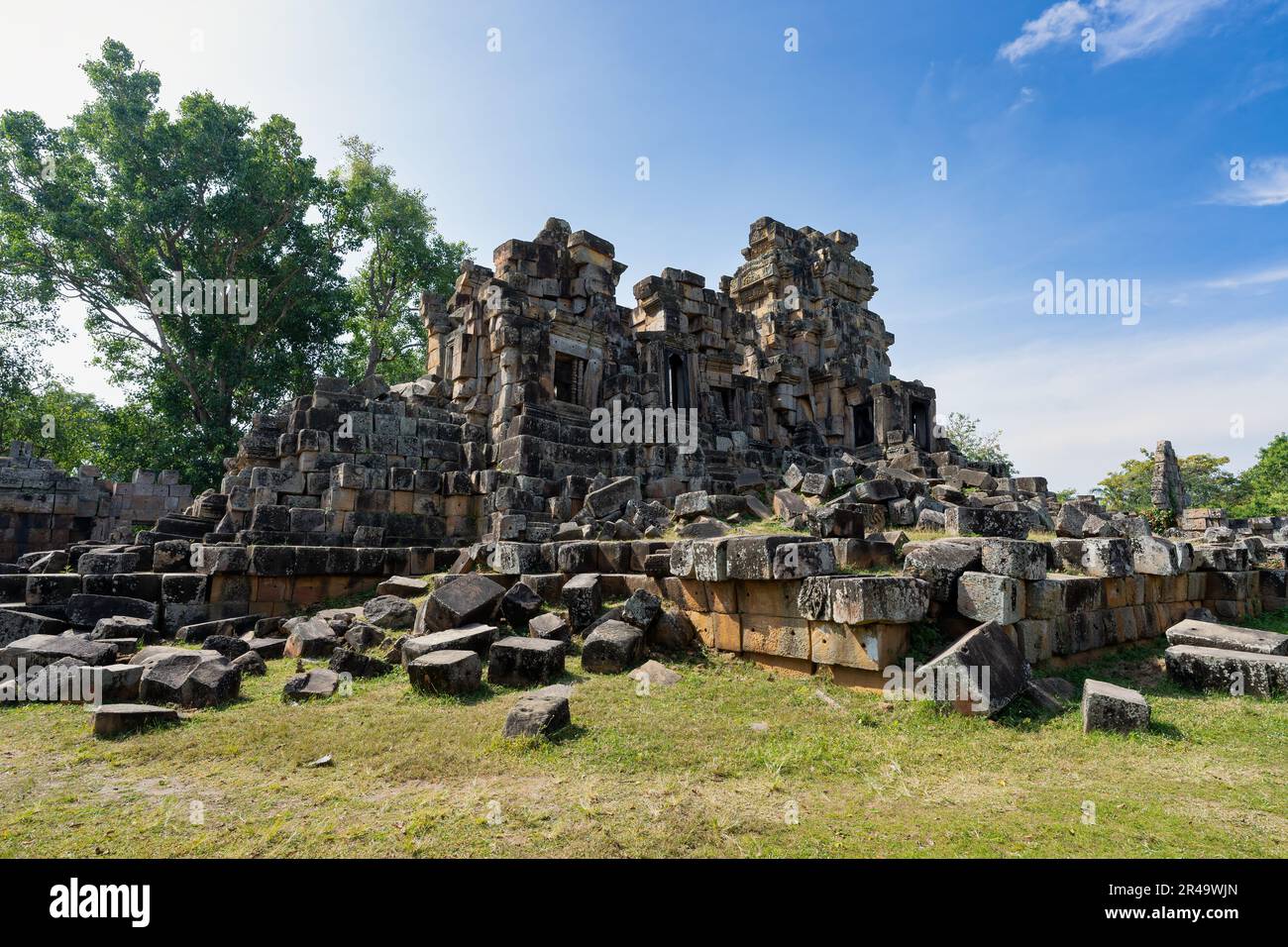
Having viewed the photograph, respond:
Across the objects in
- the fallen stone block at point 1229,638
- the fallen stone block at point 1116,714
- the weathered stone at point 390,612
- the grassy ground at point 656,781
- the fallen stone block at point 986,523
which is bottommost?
the grassy ground at point 656,781

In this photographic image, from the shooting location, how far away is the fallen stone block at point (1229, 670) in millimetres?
6172

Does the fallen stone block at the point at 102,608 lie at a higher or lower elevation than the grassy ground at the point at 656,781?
higher

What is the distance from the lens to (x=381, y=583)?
10.1 meters

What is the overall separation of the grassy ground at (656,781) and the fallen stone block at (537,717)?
0.12m

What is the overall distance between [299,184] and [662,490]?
70.7 ft

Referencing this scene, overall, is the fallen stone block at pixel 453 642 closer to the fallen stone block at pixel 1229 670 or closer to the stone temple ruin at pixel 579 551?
the stone temple ruin at pixel 579 551

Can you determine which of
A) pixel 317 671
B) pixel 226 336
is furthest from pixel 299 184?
pixel 317 671

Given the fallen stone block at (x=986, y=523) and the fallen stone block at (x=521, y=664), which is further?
the fallen stone block at (x=986, y=523)

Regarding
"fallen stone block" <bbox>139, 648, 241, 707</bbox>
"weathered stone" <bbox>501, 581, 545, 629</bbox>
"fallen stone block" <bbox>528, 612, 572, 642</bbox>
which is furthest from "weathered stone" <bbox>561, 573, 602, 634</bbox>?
"fallen stone block" <bbox>139, 648, 241, 707</bbox>

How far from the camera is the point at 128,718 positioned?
5586 millimetres

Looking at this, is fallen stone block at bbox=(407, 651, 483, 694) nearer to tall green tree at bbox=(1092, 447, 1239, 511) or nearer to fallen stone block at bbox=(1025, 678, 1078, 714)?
fallen stone block at bbox=(1025, 678, 1078, 714)

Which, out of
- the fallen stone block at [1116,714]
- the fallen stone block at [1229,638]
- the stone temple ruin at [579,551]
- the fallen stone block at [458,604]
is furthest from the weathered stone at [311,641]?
the fallen stone block at [1229,638]

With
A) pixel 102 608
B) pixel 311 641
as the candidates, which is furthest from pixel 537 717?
pixel 102 608

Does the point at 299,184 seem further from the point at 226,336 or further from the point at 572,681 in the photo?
the point at 572,681
